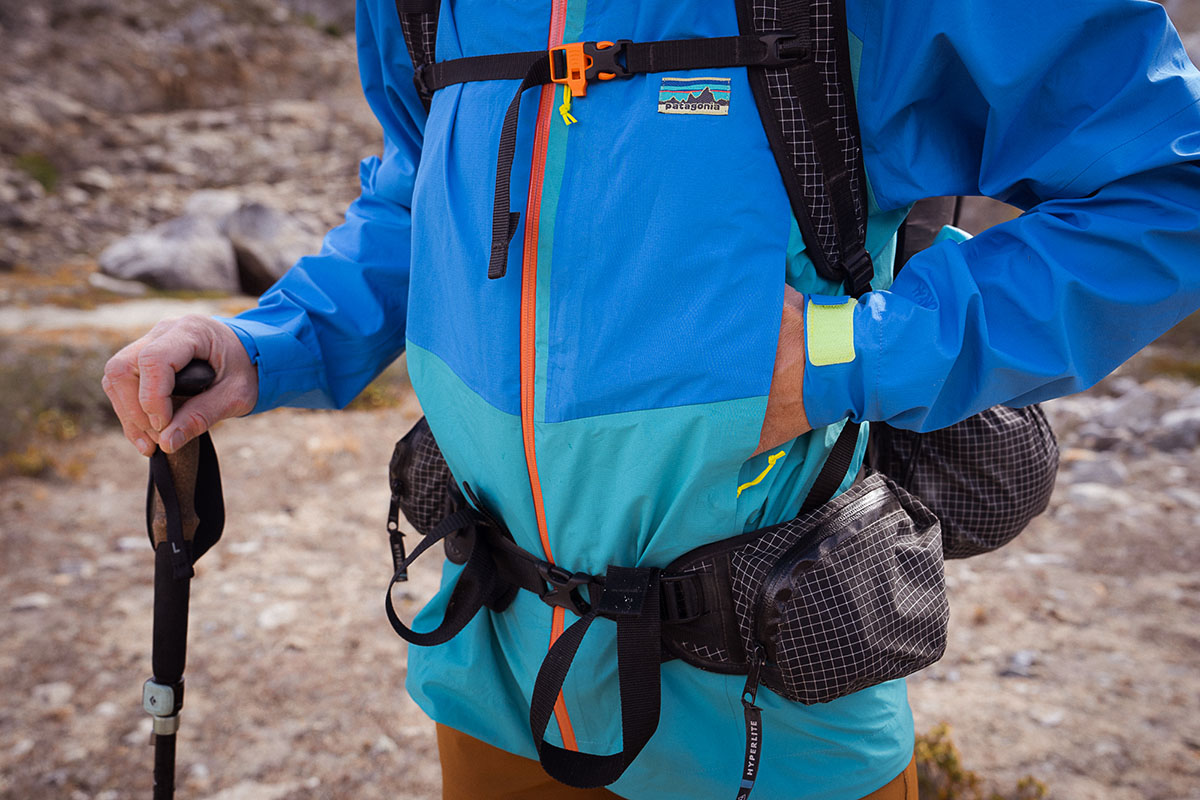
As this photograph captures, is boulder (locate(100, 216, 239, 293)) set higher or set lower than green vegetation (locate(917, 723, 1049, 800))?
lower

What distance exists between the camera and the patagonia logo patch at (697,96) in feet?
3.40

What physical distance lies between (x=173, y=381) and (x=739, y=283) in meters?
0.90

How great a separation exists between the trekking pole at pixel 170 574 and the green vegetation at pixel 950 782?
2123 millimetres

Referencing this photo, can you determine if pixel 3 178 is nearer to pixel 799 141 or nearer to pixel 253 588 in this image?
pixel 253 588

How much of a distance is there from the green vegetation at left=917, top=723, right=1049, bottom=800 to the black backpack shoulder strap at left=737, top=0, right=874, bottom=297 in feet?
7.25

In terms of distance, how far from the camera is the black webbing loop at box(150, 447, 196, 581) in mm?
1494

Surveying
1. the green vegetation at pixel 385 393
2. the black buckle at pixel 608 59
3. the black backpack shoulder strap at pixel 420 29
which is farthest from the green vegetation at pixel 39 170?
the black buckle at pixel 608 59

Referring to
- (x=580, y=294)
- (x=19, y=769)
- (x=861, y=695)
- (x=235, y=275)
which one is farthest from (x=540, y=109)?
(x=235, y=275)

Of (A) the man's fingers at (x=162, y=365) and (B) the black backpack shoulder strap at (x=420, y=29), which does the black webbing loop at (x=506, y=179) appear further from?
(A) the man's fingers at (x=162, y=365)

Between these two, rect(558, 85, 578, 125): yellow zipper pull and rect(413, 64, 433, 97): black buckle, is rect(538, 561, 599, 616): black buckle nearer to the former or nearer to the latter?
rect(558, 85, 578, 125): yellow zipper pull

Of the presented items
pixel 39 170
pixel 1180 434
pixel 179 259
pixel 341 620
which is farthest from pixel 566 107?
pixel 39 170

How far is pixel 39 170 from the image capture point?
1731cm

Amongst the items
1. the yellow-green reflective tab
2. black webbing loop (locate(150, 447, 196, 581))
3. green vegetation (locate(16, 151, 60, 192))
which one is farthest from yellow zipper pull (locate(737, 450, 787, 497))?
green vegetation (locate(16, 151, 60, 192))

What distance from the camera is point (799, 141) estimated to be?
3.34ft
